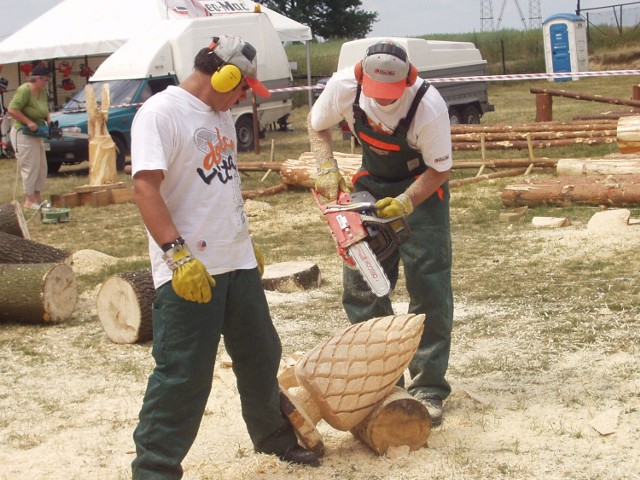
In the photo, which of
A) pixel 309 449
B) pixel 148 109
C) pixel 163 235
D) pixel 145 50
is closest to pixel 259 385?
pixel 309 449

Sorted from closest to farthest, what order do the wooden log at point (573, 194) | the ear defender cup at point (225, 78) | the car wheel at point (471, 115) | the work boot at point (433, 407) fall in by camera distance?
1. the ear defender cup at point (225, 78)
2. the work boot at point (433, 407)
3. the wooden log at point (573, 194)
4. the car wheel at point (471, 115)

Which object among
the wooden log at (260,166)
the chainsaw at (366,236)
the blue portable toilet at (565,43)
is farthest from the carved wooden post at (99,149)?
the blue portable toilet at (565,43)

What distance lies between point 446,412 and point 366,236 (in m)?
1.10

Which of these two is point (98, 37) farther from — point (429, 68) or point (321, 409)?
point (321, 409)

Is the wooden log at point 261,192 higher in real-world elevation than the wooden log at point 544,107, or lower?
lower

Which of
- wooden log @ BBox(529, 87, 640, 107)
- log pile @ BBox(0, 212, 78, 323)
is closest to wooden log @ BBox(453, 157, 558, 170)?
wooden log @ BBox(529, 87, 640, 107)

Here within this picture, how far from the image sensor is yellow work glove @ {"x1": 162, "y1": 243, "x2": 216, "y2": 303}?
11.5 feet

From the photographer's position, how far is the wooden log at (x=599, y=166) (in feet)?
36.4

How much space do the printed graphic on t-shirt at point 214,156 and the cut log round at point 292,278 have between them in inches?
156

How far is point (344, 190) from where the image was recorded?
4723mm

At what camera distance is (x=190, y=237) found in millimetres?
3740

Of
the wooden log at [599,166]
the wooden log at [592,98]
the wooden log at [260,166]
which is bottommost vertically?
the wooden log at [599,166]

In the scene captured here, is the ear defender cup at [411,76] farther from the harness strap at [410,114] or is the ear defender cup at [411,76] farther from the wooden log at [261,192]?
the wooden log at [261,192]

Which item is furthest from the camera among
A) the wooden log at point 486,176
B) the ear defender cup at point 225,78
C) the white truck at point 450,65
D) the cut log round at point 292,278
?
the white truck at point 450,65
